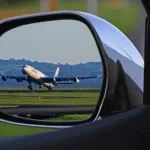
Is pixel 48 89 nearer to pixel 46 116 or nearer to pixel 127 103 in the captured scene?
pixel 46 116

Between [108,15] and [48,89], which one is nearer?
[48,89]

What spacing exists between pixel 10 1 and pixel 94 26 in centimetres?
1085

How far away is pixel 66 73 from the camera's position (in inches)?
106

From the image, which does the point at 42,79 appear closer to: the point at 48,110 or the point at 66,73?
the point at 66,73

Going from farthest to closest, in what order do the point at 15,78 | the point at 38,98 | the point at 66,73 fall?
the point at 15,78 < the point at 38,98 < the point at 66,73

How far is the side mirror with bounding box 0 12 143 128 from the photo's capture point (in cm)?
148

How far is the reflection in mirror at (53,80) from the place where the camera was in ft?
7.16

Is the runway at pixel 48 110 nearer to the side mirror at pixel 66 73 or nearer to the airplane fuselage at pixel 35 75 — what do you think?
the side mirror at pixel 66 73

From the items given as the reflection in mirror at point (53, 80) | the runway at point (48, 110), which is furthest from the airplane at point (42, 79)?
the runway at point (48, 110)

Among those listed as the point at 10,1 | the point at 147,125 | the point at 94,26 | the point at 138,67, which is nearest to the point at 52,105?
the point at 94,26

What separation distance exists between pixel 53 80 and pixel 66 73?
115 mm

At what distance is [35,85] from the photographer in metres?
2.68

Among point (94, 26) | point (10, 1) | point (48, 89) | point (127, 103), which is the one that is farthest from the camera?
point (10, 1)

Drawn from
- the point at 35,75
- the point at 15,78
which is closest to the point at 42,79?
the point at 35,75
